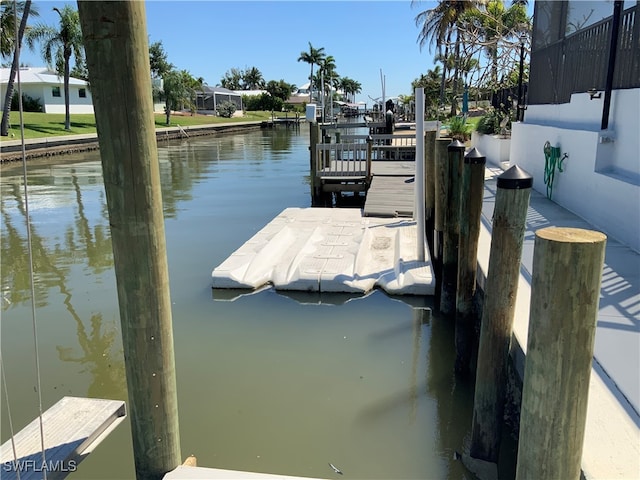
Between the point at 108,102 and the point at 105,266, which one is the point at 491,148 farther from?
the point at 108,102

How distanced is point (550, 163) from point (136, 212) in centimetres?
821

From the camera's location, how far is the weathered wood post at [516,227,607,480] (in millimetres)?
2166

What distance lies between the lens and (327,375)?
5.02 m

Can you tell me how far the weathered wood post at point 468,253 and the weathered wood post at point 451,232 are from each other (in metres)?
0.96

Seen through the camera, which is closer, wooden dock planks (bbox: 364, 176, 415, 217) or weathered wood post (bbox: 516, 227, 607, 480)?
weathered wood post (bbox: 516, 227, 607, 480)

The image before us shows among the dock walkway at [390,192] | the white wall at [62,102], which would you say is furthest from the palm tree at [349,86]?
the dock walkway at [390,192]

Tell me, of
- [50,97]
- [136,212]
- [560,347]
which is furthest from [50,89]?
[560,347]

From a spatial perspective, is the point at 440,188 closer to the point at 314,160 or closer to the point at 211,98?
the point at 314,160

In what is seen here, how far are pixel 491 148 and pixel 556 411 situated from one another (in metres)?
14.2

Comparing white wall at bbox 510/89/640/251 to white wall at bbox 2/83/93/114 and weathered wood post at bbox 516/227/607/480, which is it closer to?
weathered wood post at bbox 516/227/607/480

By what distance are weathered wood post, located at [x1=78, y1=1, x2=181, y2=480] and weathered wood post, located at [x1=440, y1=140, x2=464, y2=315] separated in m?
3.90

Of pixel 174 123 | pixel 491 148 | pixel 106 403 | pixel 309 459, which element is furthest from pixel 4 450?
pixel 174 123

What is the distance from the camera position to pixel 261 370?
202 inches

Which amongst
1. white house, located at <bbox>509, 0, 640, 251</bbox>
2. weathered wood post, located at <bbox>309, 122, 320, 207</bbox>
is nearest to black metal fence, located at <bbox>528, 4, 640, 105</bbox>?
white house, located at <bbox>509, 0, 640, 251</bbox>
